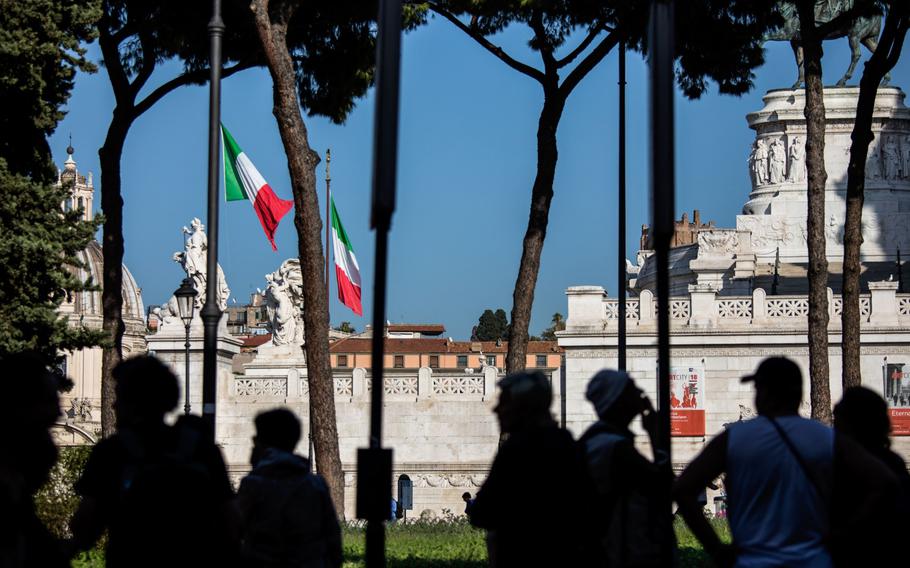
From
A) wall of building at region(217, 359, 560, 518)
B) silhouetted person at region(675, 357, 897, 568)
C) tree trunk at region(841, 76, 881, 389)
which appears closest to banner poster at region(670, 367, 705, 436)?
wall of building at region(217, 359, 560, 518)

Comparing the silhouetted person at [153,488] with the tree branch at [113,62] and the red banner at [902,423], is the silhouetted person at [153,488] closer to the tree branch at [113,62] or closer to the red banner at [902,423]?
the tree branch at [113,62]

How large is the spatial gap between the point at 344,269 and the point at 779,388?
23204 mm

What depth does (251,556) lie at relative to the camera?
20.5ft

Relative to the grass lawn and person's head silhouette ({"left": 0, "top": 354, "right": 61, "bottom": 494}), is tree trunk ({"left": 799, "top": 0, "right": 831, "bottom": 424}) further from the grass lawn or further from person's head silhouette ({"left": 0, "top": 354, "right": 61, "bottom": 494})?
person's head silhouette ({"left": 0, "top": 354, "right": 61, "bottom": 494})

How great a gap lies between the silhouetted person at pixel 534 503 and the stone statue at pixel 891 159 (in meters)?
34.0

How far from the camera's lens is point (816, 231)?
17969 millimetres

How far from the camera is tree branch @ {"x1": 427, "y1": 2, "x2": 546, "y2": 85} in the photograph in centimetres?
2014

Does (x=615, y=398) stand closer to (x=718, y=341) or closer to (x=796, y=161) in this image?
(x=718, y=341)

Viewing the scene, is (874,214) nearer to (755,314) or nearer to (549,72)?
(755,314)

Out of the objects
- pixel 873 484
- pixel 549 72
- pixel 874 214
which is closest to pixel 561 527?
pixel 873 484

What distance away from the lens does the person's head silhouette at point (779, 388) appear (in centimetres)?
530

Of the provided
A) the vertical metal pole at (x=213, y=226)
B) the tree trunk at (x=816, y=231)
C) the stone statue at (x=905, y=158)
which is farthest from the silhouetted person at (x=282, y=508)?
the stone statue at (x=905, y=158)

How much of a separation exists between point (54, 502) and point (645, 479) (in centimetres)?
1175

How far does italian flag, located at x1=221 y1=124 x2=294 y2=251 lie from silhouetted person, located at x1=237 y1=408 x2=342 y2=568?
14.3 m
